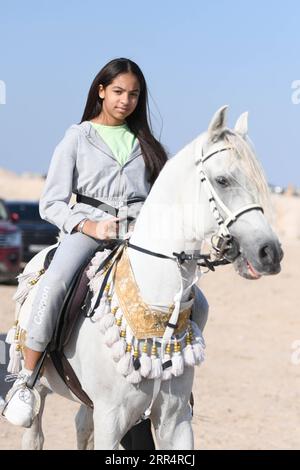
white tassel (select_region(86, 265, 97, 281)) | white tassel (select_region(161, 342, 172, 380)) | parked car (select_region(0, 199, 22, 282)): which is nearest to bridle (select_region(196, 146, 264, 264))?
white tassel (select_region(161, 342, 172, 380))

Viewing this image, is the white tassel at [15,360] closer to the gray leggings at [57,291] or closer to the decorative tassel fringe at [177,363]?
the gray leggings at [57,291]

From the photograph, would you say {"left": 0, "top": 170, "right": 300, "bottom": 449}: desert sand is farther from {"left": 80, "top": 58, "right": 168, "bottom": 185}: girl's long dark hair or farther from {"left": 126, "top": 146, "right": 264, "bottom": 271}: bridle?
{"left": 80, "top": 58, "right": 168, "bottom": 185}: girl's long dark hair

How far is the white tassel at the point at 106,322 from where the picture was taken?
4.97 m

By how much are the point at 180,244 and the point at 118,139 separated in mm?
961

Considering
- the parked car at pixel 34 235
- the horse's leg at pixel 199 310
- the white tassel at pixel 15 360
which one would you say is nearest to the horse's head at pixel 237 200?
the horse's leg at pixel 199 310

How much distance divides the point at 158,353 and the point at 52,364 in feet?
2.90

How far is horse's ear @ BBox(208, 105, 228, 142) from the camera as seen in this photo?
4.55m

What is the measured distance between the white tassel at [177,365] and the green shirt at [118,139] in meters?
1.11

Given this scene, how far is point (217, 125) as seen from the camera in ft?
15.2

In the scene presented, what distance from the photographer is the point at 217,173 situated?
4.62m

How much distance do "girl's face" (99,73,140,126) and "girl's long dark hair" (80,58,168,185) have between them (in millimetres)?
32

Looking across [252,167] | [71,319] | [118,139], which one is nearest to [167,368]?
[71,319]
